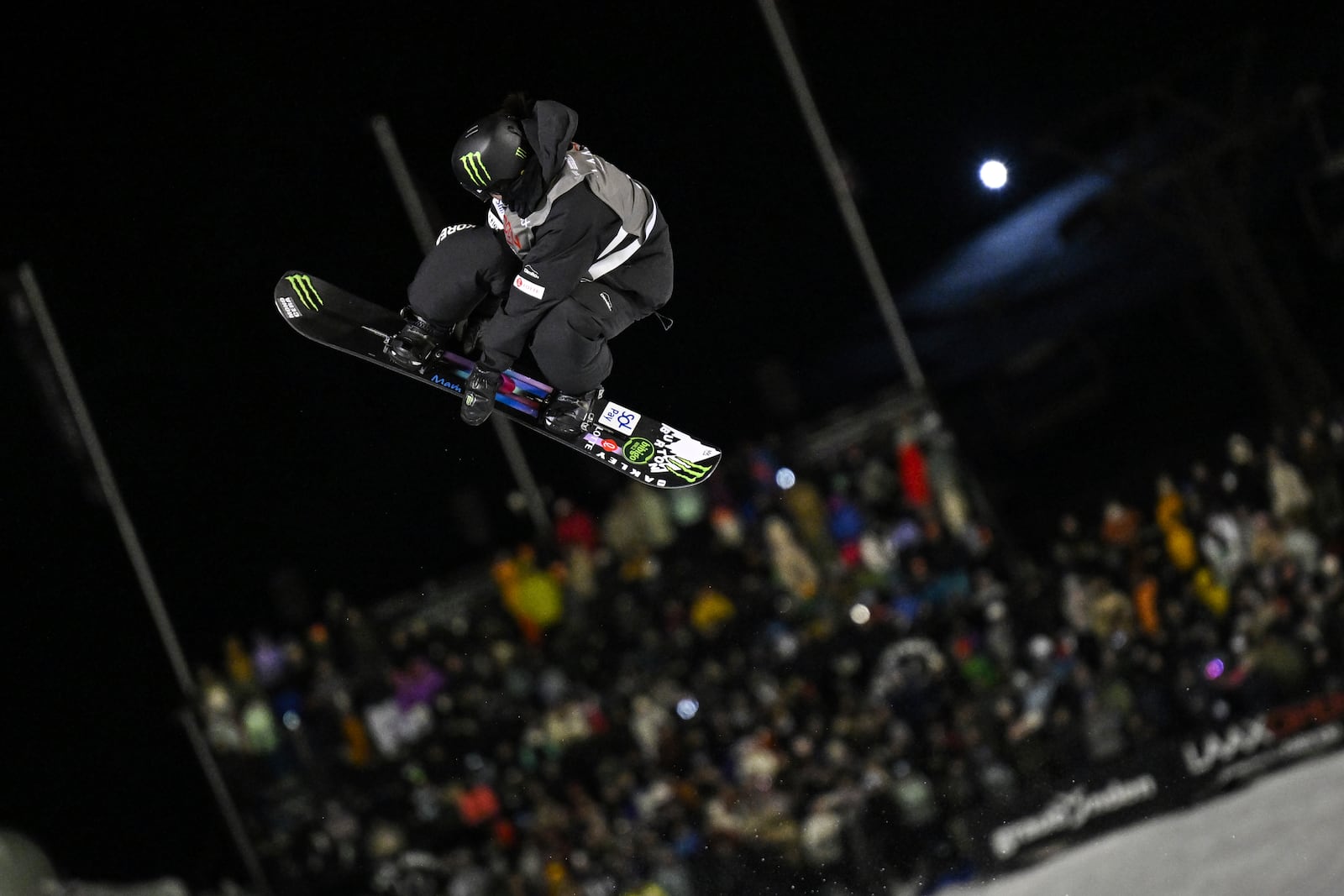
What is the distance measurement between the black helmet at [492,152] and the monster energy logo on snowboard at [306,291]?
1.39 m

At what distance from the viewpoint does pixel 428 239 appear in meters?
8.33

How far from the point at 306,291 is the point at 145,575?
6336 mm

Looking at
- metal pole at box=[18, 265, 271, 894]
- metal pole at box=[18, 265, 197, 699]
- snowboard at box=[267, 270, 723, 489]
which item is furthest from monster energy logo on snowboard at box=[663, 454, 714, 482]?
metal pole at box=[18, 265, 271, 894]

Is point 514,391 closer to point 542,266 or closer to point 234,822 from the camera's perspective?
point 542,266

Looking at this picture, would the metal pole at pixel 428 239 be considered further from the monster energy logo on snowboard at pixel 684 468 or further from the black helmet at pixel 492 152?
the black helmet at pixel 492 152

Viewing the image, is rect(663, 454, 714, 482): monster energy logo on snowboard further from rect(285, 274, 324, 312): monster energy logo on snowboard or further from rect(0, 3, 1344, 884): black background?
rect(0, 3, 1344, 884): black background

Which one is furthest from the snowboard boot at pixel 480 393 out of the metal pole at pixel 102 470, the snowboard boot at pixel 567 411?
the metal pole at pixel 102 470

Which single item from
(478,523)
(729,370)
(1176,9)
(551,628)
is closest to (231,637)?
(478,523)

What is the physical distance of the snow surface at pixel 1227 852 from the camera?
25.4ft

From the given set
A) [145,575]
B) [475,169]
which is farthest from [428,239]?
[145,575]

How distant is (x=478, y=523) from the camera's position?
459 inches

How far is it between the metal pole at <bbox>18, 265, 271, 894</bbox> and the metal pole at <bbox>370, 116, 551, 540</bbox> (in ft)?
10.1

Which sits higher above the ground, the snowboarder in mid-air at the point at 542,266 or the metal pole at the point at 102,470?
the metal pole at the point at 102,470

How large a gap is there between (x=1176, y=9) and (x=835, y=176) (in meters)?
4.49
